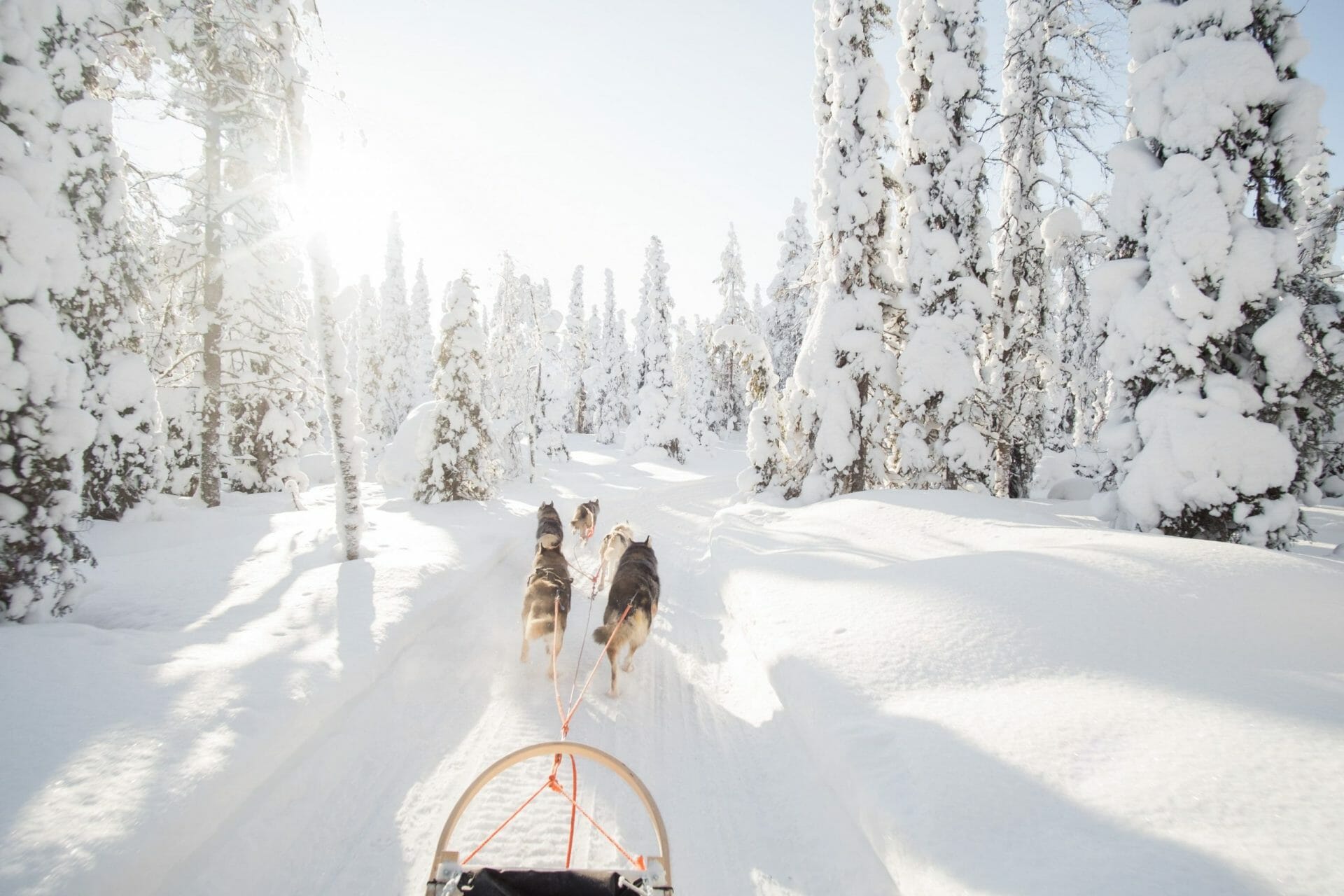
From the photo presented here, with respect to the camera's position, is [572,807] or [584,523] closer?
[572,807]

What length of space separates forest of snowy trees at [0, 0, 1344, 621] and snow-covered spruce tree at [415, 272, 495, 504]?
0.25 ft

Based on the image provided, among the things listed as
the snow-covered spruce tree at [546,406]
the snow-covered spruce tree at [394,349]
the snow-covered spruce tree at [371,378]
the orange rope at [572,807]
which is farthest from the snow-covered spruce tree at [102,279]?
the snow-covered spruce tree at [394,349]

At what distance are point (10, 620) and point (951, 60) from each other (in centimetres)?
1593

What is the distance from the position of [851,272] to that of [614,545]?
27.6 feet

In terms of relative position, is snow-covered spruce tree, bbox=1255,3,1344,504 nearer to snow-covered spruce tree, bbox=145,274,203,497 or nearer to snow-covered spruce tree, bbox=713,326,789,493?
snow-covered spruce tree, bbox=713,326,789,493

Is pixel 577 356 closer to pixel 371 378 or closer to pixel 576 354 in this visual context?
pixel 576 354

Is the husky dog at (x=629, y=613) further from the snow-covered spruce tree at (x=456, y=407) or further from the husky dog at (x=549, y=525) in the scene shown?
the snow-covered spruce tree at (x=456, y=407)

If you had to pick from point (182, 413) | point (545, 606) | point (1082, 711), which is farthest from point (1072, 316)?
point (182, 413)

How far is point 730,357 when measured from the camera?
1891 inches

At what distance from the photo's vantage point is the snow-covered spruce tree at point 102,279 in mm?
5246

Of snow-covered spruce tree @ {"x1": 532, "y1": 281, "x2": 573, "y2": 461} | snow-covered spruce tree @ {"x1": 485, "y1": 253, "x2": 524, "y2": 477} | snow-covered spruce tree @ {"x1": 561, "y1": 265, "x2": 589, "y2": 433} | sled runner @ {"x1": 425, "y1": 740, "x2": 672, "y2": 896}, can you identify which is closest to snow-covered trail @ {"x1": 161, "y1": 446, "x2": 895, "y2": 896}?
sled runner @ {"x1": 425, "y1": 740, "x2": 672, "y2": 896}

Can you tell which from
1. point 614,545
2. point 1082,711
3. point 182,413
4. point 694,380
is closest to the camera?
point 1082,711

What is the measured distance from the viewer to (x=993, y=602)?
4.58m

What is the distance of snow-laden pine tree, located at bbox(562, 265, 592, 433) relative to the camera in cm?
5069
